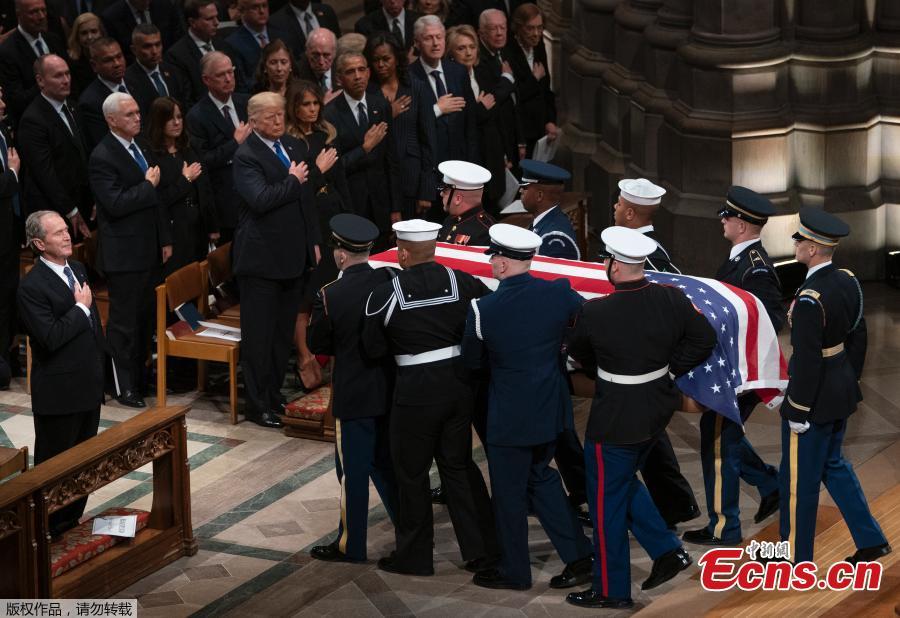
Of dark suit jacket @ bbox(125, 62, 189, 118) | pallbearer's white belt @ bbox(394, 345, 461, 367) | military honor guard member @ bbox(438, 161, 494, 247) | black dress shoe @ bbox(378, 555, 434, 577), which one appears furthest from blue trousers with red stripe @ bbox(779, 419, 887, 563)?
dark suit jacket @ bbox(125, 62, 189, 118)

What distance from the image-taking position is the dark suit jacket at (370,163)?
363 inches

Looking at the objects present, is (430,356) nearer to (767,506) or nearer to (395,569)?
(395,569)

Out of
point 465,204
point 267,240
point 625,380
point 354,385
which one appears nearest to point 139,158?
point 267,240

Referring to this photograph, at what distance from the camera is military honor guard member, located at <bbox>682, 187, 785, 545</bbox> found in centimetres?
668

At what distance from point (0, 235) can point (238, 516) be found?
8.51ft

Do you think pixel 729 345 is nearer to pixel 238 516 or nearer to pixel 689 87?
pixel 238 516

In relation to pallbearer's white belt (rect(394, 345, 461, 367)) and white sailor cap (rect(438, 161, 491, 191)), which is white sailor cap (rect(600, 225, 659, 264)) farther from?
white sailor cap (rect(438, 161, 491, 191))

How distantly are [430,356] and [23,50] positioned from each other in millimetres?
4872

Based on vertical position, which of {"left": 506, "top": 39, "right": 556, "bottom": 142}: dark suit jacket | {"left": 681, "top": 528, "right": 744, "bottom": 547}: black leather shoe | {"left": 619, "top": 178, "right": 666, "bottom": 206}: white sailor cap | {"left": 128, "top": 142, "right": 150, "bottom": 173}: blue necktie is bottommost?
{"left": 681, "top": 528, "right": 744, "bottom": 547}: black leather shoe

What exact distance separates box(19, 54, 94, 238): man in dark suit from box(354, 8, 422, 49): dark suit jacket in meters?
2.71

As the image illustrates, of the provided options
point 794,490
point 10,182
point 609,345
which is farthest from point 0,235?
point 794,490

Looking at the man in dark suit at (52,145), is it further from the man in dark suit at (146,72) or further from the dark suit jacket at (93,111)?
the man in dark suit at (146,72)


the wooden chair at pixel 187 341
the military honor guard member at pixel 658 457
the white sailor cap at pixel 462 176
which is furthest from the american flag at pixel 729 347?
the wooden chair at pixel 187 341

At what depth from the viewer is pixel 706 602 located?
610 cm
